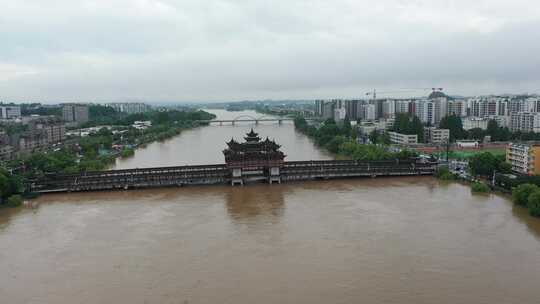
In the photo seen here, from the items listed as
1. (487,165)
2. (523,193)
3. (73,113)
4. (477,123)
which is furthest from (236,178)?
(73,113)

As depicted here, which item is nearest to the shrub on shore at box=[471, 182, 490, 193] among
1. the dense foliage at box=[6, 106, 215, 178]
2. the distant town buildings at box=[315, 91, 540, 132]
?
the dense foliage at box=[6, 106, 215, 178]

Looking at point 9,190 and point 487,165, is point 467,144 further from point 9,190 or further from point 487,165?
point 9,190

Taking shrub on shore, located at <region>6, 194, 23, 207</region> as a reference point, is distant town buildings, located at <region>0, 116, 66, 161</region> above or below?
above

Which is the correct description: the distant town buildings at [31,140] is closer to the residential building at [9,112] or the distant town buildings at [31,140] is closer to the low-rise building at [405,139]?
the low-rise building at [405,139]

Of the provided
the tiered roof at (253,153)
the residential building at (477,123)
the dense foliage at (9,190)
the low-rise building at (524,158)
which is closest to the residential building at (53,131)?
the dense foliage at (9,190)

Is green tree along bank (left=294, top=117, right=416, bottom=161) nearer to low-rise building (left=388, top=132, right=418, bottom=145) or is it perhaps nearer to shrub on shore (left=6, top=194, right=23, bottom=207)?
low-rise building (left=388, top=132, right=418, bottom=145)
